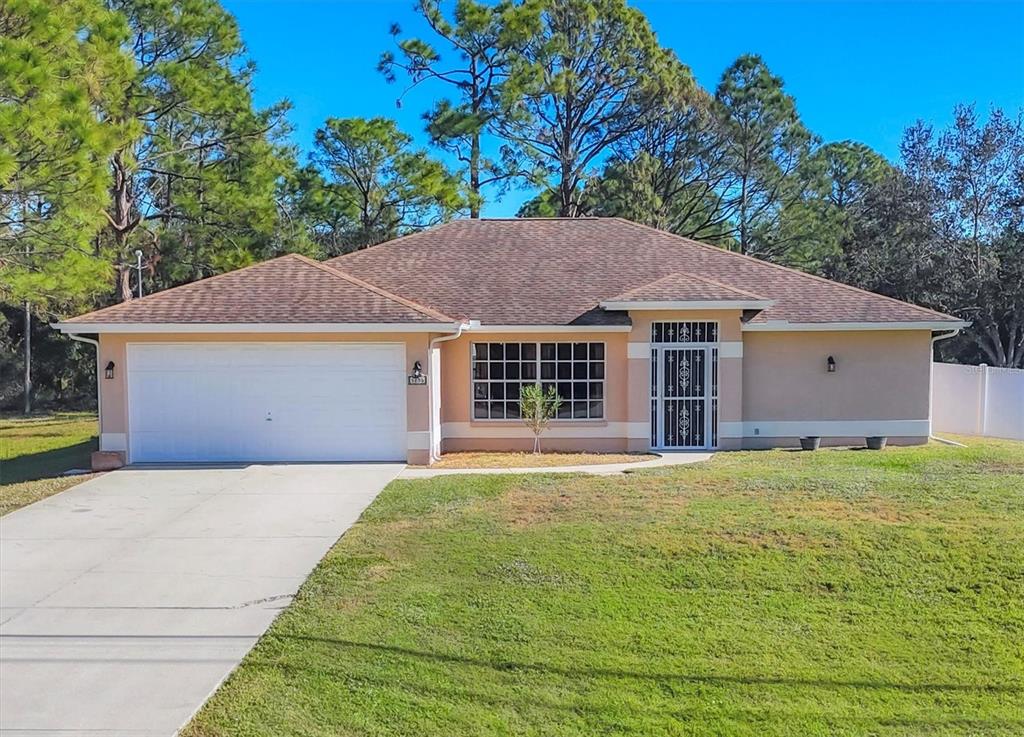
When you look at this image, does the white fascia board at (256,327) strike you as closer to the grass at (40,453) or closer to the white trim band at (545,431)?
the grass at (40,453)

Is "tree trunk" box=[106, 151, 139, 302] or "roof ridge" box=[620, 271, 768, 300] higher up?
"tree trunk" box=[106, 151, 139, 302]

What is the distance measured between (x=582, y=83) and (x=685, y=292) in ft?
60.3

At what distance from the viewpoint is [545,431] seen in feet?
53.6

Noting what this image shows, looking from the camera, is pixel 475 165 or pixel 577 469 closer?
pixel 577 469

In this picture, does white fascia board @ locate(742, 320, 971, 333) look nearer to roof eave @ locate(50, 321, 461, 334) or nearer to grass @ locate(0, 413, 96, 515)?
roof eave @ locate(50, 321, 461, 334)

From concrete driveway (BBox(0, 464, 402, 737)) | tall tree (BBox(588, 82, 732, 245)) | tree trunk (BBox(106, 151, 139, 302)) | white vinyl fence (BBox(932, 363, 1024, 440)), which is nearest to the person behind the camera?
concrete driveway (BBox(0, 464, 402, 737))

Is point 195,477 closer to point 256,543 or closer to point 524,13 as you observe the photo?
point 256,543

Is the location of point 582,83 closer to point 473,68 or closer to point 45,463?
point 473,68

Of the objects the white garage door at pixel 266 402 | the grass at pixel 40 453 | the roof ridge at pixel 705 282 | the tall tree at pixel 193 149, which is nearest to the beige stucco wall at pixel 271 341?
the white garage door at pixel 266 402

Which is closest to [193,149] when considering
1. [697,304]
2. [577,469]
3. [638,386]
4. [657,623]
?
[638,386]

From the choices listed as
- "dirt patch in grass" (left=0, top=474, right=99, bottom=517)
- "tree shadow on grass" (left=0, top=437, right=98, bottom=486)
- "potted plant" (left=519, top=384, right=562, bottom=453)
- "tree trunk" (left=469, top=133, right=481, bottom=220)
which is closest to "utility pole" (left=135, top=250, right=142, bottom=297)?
"tree shadow on grass" (left=0, top=437, right=98, bottom=486)

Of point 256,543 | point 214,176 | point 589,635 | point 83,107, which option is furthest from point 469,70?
point 589,635

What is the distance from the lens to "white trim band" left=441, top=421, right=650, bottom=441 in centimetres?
1627

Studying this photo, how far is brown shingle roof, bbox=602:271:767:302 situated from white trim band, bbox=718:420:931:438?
2.70m
